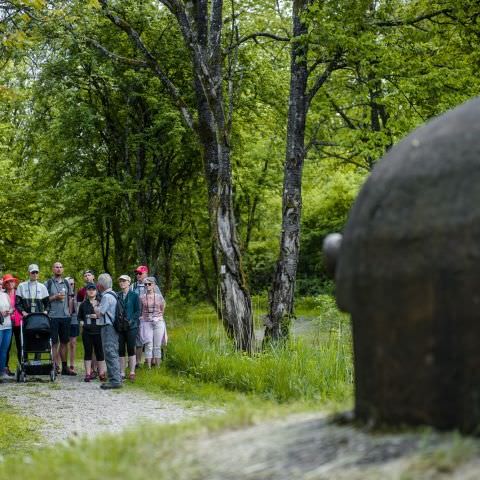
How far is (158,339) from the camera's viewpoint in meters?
16.2

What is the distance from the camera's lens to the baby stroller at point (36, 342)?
50.0ft

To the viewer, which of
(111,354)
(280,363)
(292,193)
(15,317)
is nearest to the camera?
(280,363)

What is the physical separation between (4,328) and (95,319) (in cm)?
172

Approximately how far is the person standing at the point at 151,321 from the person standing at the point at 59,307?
1.49 metres

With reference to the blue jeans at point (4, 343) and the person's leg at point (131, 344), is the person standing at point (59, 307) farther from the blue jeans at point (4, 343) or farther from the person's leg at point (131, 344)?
the person's leg at point (131, 344)

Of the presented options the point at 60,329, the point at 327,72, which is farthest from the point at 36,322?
the point at 327,72

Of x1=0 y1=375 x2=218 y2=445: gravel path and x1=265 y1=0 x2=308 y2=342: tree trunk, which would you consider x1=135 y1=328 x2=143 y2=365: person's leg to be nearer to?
x1=0 y1=375 x2=218 y2=445: gravel path

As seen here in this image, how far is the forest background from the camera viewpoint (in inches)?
640

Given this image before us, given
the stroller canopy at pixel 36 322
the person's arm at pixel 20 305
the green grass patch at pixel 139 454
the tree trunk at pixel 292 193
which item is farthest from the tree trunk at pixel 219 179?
the green grass patch at pixel 139 454

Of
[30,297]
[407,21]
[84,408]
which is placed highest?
[407,21]

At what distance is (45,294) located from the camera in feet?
52.5

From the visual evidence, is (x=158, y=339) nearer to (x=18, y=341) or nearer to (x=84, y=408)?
(x=18, y=341)

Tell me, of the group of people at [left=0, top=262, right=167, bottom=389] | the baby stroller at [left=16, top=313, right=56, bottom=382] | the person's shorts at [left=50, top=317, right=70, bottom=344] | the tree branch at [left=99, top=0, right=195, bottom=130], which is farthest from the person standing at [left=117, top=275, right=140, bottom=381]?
the tree branch at [left=99, top=0, right=195, bottom=130]

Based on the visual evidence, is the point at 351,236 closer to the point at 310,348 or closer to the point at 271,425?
the point at 271,425
